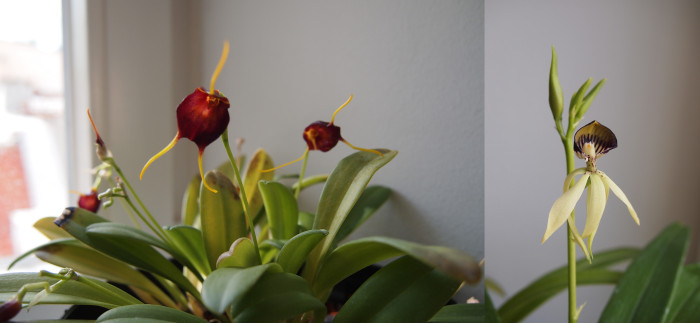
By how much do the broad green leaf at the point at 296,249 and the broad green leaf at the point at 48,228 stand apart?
37 cm

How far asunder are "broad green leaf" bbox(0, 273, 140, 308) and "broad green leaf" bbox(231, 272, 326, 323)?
221mm

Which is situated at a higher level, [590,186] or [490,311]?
[590,186]

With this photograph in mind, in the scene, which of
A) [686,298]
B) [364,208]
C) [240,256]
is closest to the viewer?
[686,298]

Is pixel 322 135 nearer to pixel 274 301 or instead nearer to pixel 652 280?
pixel 274 301

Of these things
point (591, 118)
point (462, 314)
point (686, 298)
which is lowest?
point (462, 314)

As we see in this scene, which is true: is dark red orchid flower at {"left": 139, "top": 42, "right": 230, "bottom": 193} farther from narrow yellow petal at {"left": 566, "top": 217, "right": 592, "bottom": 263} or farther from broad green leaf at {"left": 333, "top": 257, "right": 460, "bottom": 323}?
narrow yellow petal at {"left": 566, "top": 217, "right": 592, "bottom": 263}

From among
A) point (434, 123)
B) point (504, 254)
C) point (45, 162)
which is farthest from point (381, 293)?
point (45, 162)

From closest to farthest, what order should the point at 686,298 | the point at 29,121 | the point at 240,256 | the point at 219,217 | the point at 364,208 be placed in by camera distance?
the point at 686,298 → the point at 240,256 → the point at 219,217 → the point at 364,208 → the point at 29,121

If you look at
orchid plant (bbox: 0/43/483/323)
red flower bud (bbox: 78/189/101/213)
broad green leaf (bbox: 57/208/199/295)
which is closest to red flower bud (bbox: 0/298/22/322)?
orchid plant (bbox: 0/43/483/323)

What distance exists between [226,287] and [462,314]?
0.88ft

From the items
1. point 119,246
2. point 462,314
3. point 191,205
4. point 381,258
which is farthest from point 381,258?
point 191,205

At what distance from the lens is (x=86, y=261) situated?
0.57m

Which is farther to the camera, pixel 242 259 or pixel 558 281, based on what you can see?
pixel 242 259

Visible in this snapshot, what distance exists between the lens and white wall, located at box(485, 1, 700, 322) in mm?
243
